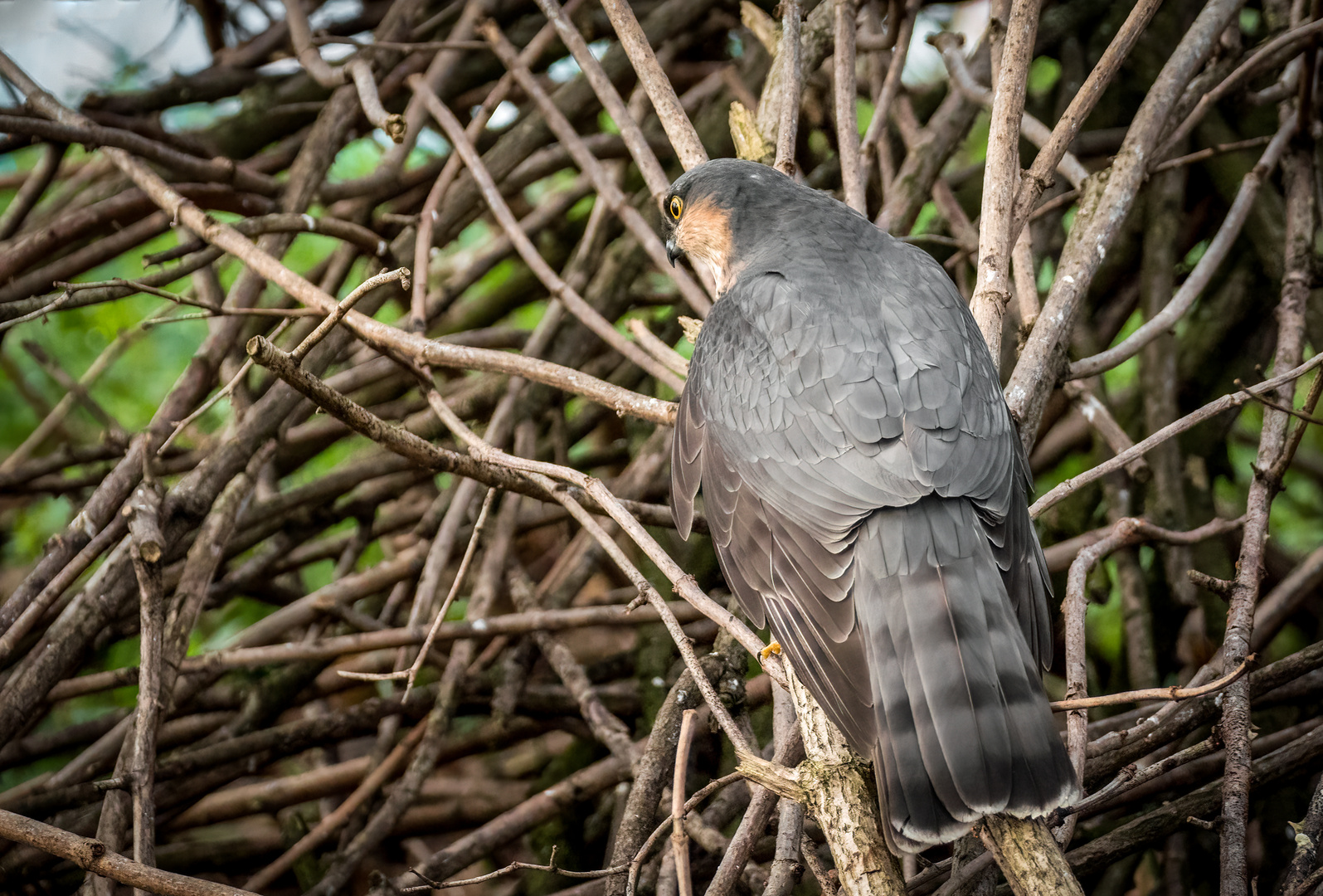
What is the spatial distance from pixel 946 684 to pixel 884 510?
17.4 inches

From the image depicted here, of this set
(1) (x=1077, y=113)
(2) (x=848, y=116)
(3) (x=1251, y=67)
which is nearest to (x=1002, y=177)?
(1) (x=1077, y=113)

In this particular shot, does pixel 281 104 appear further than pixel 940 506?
Yes

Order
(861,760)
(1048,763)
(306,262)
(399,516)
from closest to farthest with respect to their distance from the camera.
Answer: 1. (1048,763)
2. (861,760)
3. (399,516)
4. (306,262)

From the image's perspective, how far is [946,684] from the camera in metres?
1.85

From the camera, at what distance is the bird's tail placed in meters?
1.75

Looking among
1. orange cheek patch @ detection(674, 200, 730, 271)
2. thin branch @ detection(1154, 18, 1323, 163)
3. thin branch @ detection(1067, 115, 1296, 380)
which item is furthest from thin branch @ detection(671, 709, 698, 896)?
thin branch @ detection(1154, 18, 1323, 163)

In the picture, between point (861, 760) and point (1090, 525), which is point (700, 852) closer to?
point (861, 760)

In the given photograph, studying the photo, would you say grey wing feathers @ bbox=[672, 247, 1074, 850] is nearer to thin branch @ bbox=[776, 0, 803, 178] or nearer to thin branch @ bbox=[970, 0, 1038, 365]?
thin branch @ bbox=[970, 0, 1038, 365]

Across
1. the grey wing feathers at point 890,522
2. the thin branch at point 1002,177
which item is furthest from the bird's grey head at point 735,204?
the thin branch at point 1002,177

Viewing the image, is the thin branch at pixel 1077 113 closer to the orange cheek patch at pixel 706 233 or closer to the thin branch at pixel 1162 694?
the orange cheek patch at pixel 706 233

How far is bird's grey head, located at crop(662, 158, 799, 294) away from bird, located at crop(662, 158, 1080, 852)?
0.24 ft

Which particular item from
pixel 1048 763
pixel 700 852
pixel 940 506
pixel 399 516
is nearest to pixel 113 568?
pixel 399 516

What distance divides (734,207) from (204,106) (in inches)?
152

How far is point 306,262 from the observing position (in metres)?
5.78
